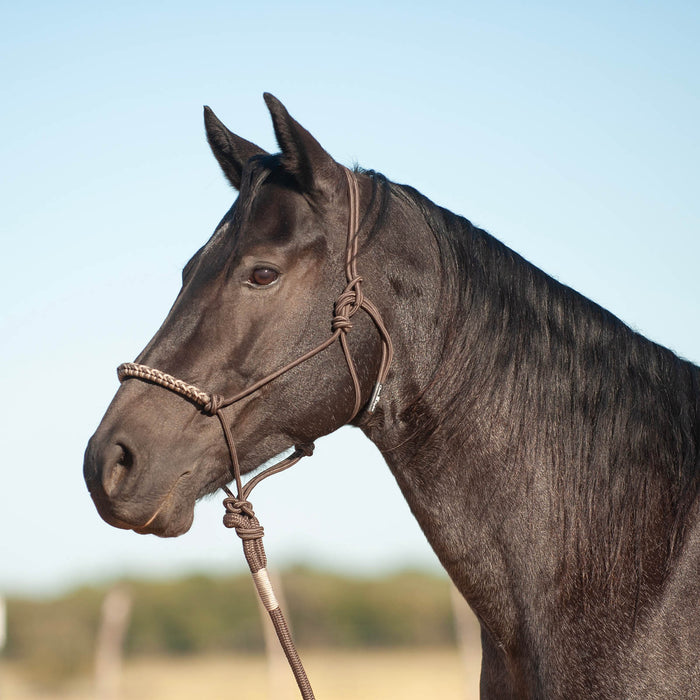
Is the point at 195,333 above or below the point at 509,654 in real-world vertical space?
above

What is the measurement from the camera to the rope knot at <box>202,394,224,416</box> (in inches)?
112

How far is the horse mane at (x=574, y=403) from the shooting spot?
282 cm

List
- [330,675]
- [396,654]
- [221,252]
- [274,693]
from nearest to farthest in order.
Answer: [221,252]
[274,693]
[330,675]
[396,654]

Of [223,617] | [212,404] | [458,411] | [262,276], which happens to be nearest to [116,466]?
[212,404]

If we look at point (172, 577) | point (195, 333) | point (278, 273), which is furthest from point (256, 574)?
point (172, 577)

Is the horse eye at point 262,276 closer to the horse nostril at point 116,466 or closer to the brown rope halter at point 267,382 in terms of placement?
the brown rope halter at point 267,382

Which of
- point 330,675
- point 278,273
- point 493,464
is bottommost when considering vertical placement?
point 330,675

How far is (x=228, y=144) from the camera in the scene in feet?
11.7

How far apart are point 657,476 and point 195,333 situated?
1.68 meters

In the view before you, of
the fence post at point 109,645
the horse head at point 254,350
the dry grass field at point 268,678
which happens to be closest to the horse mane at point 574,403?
the horse head at point 254,350

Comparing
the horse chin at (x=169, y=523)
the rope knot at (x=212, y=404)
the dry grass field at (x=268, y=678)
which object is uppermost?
the rope knot at (x=212, y=404)

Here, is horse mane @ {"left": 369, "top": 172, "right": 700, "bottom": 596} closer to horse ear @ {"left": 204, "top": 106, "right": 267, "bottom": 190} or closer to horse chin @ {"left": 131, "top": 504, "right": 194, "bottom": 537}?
horse ear @ {"left": 204, "top": 106, "right": 267, "bottom": 190}

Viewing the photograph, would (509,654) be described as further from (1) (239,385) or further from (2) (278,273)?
(2) (278,273)

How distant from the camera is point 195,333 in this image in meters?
2.90
